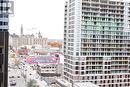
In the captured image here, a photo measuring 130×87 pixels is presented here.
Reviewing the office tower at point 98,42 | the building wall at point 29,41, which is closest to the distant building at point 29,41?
the building wall at point 29,41

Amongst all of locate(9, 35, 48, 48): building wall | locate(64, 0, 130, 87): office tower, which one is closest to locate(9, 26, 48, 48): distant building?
locate(9, 35, 48, 48): building wall

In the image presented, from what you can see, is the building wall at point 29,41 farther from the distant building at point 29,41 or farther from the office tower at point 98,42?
the office tower at point 98,42

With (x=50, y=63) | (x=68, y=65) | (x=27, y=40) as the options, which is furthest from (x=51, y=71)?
(x=27, y=40)

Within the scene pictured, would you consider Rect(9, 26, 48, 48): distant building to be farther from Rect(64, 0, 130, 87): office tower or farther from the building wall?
Rect(64, 0, 130, 87): office tower

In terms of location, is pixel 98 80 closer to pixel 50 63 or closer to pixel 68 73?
pixel 68 73

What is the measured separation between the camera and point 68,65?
1094 inches

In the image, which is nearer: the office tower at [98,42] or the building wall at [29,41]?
the office tower at [98,42]

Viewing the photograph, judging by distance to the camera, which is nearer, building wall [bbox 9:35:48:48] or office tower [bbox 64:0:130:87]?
office tower [bbox 64:0:130:87]

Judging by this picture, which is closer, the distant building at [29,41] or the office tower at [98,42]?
the office tower at [98,42]

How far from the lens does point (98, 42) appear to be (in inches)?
1072

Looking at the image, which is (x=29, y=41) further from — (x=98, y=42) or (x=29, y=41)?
(x=98, y=42)

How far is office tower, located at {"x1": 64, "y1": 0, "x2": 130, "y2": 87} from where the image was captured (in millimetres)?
26359

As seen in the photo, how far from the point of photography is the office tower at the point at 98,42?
26359mm

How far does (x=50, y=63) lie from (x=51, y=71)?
250 cm
